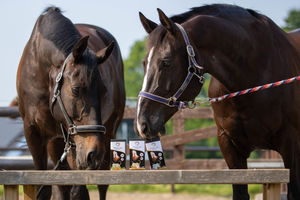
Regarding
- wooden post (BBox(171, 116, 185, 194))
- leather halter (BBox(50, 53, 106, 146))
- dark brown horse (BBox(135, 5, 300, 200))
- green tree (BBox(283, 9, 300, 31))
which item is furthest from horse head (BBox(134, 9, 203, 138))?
green tree (BBox(283, 9, 300, 31))

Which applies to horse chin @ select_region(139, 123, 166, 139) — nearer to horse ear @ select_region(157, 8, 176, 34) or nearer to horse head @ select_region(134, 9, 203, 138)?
horse head @ select_region(134, 9, 203, 138)

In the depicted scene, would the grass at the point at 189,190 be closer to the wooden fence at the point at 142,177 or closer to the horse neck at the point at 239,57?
the horse neck at the point at 239,57

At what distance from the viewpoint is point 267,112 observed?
280 centimetres

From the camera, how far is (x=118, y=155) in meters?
2.47

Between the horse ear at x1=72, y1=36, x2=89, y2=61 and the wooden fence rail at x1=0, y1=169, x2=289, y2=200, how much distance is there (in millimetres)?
1051

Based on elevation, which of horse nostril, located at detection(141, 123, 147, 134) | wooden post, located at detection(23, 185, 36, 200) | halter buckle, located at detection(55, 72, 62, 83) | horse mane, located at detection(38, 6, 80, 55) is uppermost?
horse mane, located at detection(38, 6, 80, 55)

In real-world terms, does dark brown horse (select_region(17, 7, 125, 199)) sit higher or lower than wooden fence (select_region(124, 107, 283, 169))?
higher

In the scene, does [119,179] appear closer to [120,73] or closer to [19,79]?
[19,79]

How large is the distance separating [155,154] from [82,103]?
2.32 ft

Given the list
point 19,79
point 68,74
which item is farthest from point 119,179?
point 19,79

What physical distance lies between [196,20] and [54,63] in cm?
131

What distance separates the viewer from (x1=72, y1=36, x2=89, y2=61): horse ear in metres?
2.59

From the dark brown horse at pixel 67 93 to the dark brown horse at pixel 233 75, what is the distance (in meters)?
0.44

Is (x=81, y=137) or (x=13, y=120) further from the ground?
(x=81, y=137)
